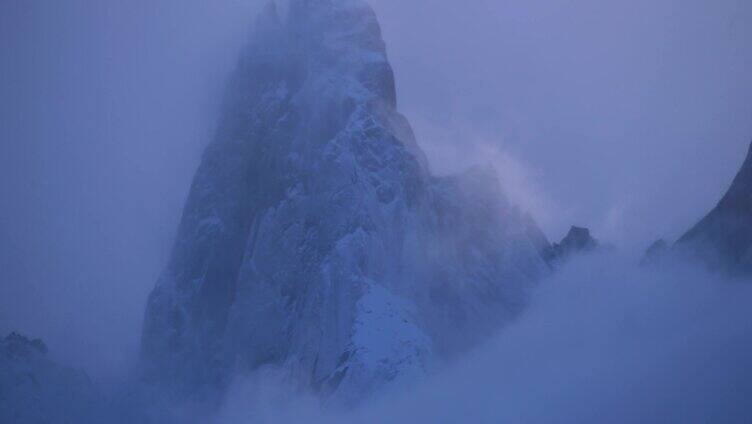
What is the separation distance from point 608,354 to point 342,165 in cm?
3271

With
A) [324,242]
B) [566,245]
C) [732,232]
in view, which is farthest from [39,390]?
[566,245]

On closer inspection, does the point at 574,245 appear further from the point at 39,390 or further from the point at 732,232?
the point at 39,390

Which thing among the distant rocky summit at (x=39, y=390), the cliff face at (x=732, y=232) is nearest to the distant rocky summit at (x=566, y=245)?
the cliff face at (x=732, y=232)

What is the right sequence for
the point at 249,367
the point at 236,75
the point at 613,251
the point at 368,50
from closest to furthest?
the point at 249,367 → the point at 368,50 → the point at 236,75 → the point at 613,251

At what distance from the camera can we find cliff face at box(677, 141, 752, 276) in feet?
275

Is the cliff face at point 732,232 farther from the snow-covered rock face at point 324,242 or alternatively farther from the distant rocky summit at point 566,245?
the distant rocky summit at point 566,245

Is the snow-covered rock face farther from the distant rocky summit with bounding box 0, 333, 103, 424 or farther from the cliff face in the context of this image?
the cliff face

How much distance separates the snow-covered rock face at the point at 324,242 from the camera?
268 ft

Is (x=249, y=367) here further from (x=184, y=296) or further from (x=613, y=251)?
(x=613, y=251)

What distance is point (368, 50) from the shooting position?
10388cm

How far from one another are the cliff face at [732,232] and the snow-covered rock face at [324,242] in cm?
2553

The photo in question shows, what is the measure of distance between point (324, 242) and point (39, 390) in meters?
42.0

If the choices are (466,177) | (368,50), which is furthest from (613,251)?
(368,50)

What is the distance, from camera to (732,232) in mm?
86688
